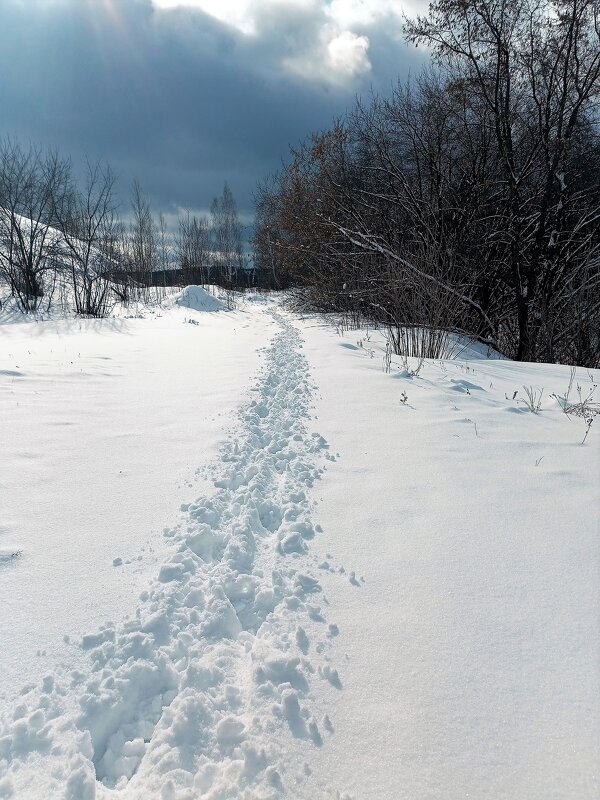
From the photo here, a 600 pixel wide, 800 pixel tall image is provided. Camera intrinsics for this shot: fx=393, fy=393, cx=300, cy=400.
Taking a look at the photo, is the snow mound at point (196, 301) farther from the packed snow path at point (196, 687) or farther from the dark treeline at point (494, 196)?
the packed snow path at point (196, 687)

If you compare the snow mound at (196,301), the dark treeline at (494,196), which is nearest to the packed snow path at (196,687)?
the dark treeline at (494,196)

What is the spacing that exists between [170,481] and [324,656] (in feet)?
4.59

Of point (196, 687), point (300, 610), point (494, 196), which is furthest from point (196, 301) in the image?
point (196, 687)

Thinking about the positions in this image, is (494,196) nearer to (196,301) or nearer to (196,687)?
(196,687)

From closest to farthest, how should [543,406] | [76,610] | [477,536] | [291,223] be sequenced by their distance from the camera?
1. [76,610]
2. [477,536]
3. [543,406]
4. [291,223]

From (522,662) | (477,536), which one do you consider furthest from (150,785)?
(477,536)

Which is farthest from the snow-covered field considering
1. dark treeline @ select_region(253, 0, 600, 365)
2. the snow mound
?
the snow mound

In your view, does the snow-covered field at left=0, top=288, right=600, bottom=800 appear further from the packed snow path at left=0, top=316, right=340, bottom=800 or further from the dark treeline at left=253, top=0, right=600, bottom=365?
the dark treeline at left=253, top=0, right=600, bottom=365

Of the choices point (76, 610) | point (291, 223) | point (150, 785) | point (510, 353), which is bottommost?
point (150, 785)

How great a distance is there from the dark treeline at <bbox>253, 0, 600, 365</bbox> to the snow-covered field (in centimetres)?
409

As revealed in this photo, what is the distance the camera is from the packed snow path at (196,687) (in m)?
0.94

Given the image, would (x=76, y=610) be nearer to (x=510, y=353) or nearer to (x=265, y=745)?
(x=265, y=745)

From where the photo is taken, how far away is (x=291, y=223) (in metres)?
16.1

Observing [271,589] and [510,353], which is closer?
[271,589]
